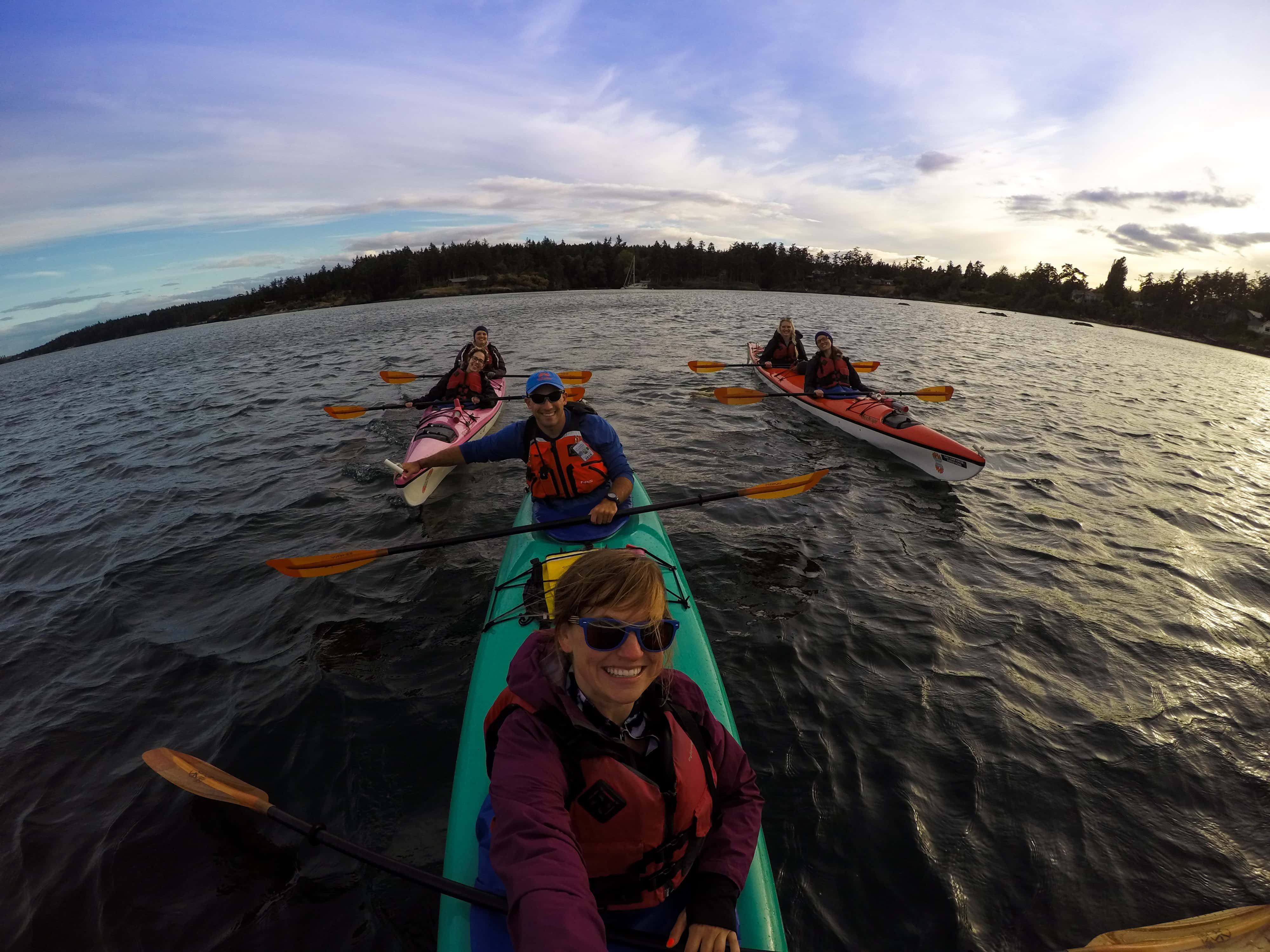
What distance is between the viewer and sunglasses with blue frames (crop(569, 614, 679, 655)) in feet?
6.02

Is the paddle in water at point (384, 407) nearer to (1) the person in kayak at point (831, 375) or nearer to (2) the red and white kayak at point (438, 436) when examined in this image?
(2) the red and white kayak at point (438, 436)

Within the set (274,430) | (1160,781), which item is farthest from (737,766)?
(274,430)

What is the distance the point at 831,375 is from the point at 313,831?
36.4 ft

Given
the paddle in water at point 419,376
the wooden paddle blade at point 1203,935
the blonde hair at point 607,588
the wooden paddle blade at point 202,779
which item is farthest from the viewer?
the paddle in water at point 419,376

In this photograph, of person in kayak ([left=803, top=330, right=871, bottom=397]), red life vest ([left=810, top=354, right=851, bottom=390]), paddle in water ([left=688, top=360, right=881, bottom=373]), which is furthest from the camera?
paddle in water ([left=688, top=360, right=881, bottom=373])

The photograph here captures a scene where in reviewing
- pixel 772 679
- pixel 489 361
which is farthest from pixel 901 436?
pixel 489 361

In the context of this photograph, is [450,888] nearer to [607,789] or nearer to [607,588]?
[607,789]

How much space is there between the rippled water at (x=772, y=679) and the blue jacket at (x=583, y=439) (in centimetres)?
139

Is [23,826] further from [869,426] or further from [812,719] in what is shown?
[869,426]

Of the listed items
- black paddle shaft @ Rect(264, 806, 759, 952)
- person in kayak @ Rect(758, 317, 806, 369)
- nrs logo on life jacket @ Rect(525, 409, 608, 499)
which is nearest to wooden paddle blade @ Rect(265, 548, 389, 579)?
nrs logo on life jacket @ Rect(525, 409, 608, 499)

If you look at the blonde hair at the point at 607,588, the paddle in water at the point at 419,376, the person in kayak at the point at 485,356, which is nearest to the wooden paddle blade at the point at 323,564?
the blonde hair at the point at 607,588

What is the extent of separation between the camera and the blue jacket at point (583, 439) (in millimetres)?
5469

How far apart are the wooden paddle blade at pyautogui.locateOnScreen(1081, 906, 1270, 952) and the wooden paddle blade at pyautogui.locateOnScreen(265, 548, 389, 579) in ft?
17.5

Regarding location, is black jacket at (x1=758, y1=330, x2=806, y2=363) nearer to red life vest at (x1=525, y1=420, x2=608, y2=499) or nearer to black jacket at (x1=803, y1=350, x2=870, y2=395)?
black jacket at (x1=803, y1=350, x2=870, y2=395)
